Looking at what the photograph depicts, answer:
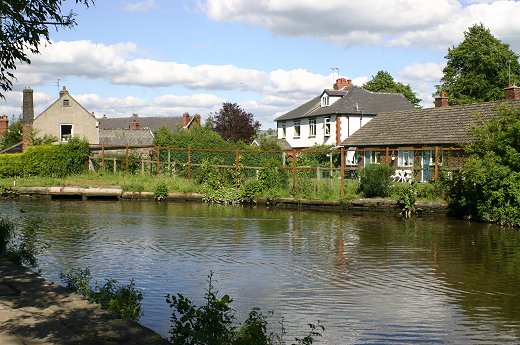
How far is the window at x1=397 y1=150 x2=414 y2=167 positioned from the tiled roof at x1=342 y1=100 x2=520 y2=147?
65 cm

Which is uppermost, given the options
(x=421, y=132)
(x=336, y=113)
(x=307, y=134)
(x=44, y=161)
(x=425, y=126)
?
(x=336, y=113)

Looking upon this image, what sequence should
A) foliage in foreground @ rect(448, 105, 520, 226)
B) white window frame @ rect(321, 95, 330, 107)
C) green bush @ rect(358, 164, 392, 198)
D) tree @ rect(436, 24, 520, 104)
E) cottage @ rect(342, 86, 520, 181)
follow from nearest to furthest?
foliage in foreground @ rect(448, 105, 520, 226) → green bush @ rect(358, 164, 392, 198) → cottage @ rect(342, 86, 520, 181) → white window frame @ rect(321, 95, 330, 107) → tree @ rect(436, 24, 520, 104)

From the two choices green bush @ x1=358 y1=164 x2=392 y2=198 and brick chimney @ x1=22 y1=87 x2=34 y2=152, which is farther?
brick chimney @ x1=22 y1=87 x2=34 y2=152

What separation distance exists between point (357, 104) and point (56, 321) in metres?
46.0

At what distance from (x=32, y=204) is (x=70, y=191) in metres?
3.66

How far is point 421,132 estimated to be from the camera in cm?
3506

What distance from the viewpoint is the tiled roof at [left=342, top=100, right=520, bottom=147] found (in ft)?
106

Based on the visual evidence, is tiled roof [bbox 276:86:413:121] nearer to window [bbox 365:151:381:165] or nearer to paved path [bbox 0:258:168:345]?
window [bbox 365:151:381:165]

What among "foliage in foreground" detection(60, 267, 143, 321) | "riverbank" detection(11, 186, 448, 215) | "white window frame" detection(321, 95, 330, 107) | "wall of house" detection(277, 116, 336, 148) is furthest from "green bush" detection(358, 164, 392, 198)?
"white window frame" detection(321, 95, 330, 107)

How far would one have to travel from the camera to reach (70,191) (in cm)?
Result: 3098

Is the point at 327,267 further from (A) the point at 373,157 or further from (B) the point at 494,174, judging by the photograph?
(A) the point at 373,157

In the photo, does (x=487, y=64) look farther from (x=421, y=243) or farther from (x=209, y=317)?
(x=209, y=317)

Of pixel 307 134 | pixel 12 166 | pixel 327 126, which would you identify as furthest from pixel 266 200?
pixel 307 134

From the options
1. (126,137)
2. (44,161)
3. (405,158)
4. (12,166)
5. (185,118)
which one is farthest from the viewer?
(185,118)
